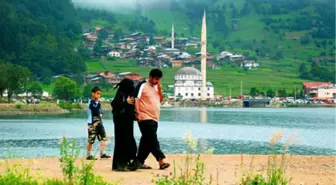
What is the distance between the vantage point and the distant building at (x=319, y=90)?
142 meters

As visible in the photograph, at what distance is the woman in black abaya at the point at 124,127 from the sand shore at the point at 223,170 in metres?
0.24

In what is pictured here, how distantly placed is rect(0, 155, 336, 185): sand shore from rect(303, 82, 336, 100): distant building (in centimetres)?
12523

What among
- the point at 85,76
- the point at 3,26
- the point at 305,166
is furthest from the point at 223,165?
the point at 3,26

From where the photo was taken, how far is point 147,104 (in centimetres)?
1218

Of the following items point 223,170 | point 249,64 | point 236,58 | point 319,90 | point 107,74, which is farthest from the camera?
point 236,58

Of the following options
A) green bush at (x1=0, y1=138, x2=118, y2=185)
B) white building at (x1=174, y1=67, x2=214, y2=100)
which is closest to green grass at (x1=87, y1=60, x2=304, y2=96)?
white building at (x1=174, y1=67, x2=214, y2=100)

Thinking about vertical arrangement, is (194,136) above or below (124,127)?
below

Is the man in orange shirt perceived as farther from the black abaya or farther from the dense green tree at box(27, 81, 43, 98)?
the dense green tree at box(27, 81, 43, 98)

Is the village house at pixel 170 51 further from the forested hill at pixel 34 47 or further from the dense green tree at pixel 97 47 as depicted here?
the forested hill at pixel 34 47

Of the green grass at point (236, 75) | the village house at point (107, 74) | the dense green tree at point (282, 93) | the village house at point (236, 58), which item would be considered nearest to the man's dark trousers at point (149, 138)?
the green grass at point (236, 75)

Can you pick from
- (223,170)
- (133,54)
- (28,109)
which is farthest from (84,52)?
(223,170)

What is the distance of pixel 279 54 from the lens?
608ft

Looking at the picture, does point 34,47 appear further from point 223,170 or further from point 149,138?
point 149,138

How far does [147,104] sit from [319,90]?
13681cm
